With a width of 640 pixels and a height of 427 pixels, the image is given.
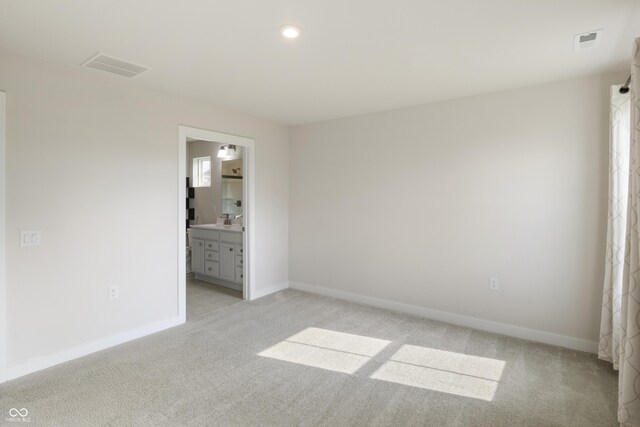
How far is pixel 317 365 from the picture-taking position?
278cm

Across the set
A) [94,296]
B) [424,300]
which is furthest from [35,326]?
[424,300]

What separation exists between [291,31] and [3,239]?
2.52 metres

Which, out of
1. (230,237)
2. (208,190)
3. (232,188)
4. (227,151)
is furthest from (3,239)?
(208,190)

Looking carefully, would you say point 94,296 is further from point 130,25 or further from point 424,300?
point 424,300

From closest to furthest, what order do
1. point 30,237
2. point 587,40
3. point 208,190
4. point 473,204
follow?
1. point 587,40
2. point 30,237
3. point 473,204
4. point 208,190

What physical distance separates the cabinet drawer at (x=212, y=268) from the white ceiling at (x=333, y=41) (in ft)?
8.92

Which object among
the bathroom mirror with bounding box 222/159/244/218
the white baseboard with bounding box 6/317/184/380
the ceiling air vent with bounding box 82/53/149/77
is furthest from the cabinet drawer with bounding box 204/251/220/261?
the ceiling air vent with bounding box 82/53/149/77

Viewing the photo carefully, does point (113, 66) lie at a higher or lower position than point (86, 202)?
higher

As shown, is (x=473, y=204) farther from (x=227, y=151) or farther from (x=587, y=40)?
(x=227, y=151)

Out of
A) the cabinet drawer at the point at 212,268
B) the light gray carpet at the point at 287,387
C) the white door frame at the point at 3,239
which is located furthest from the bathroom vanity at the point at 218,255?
the white door frame at the point at 3,239

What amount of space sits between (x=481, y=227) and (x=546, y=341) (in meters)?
1.19

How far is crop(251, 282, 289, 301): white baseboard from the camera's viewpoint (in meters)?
4.57

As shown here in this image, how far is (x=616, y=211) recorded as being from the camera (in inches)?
106

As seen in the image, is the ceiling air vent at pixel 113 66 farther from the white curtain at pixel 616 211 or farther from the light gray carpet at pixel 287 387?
the white curtain at pixel 616 211
